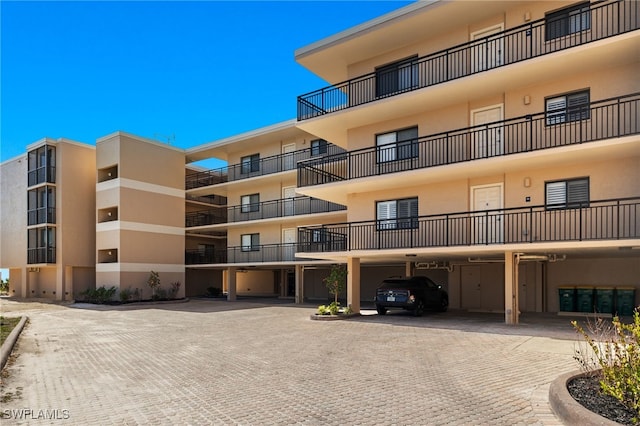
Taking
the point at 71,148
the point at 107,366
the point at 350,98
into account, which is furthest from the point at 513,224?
the point at 71,148

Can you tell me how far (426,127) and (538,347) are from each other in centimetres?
993

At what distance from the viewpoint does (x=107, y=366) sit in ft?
29.8

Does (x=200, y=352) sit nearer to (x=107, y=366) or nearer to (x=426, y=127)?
(x=107, y=366)

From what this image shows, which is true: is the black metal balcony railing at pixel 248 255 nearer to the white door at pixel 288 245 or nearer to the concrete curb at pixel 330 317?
the white door at pixel 288 245

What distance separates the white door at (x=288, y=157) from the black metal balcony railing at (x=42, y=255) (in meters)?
17.9

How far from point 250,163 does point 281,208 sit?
4.63 m

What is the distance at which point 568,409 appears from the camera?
520 centimetres

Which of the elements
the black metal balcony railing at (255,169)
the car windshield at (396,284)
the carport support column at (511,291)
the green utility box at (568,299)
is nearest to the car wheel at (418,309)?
the car windshield at (396,284)

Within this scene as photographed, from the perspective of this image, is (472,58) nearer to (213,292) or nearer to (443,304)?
(443,304)

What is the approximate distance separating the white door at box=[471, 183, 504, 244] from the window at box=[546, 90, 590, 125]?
2.89m

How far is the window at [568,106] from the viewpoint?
558 inches

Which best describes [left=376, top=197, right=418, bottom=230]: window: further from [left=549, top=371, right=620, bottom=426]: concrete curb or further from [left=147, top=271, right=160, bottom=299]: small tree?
[left=147, top=271, right=160, bottom=299]: small tree

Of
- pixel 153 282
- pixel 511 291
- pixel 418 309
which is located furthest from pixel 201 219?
pixel 511 291

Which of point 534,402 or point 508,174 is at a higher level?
point 508,174
